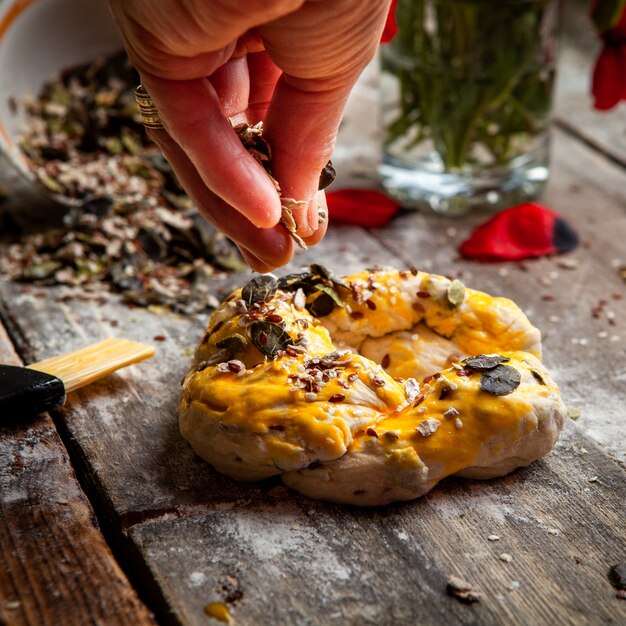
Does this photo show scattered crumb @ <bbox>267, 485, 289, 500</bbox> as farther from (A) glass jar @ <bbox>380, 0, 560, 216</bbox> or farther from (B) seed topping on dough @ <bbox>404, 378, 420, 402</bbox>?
(A) glass jar @ <bbox>380, 0, 560, 216</bbox>

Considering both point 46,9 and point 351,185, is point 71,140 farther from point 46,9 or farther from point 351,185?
point 351,185

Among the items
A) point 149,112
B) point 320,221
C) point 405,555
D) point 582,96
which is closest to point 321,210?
Answer: point 320,221

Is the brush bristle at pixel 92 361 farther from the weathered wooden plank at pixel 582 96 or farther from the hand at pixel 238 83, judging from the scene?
the weathered wooden plank at pixel 582 96

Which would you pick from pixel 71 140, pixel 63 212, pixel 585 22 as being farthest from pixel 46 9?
pixel 585 22

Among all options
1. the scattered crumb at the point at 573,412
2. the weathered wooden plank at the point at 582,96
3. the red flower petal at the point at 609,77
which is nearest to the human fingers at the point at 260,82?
the scattered crumb at the point at 573,412

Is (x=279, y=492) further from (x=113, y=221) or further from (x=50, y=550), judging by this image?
(x=113, y=221)

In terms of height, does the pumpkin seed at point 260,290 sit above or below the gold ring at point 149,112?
below
